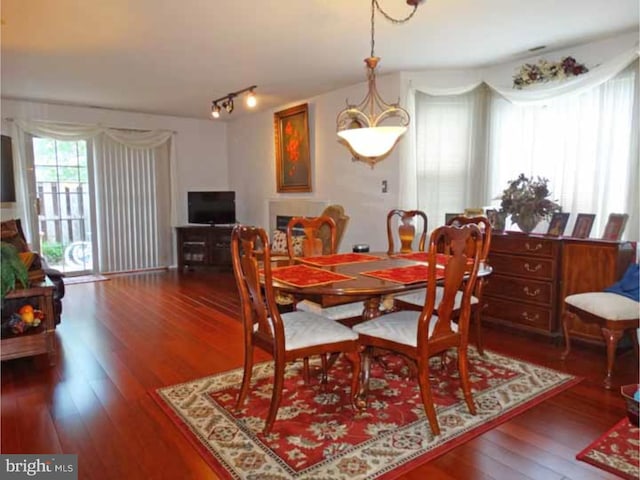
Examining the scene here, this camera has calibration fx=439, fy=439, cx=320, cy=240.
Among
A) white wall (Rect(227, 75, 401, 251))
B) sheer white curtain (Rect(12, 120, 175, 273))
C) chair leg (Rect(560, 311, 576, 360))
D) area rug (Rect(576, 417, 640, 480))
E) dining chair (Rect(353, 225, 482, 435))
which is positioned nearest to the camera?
area rug (Rect(576, 417, 640, 480))

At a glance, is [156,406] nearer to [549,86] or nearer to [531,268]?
[531,268]

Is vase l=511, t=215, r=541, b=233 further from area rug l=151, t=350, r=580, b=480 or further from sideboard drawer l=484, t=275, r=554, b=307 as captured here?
area rug l=151, t=350, r=580, b=480

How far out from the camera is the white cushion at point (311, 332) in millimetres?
2146

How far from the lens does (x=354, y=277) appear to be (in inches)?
92.4

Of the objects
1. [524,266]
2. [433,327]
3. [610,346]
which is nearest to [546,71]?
[524,266]

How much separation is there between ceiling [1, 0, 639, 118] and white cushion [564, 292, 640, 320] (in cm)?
193

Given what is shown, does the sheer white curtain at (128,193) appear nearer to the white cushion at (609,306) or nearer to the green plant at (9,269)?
the green plant at (9,269)

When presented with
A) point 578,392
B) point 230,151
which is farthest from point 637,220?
point 230,151

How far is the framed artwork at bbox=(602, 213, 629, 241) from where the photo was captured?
3.28m

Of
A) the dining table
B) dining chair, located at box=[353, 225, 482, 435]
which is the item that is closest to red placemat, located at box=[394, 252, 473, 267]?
the dining table

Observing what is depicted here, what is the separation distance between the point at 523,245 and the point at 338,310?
5.98ft

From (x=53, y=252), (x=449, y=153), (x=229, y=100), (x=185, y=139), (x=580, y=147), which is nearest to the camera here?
(x=580, y=147)

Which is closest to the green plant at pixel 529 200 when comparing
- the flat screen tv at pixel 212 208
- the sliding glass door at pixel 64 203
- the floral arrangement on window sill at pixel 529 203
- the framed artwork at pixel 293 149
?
the floral arrangement on window sill at pixel 529 203

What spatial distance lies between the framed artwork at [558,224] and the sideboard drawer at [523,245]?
139 mm
